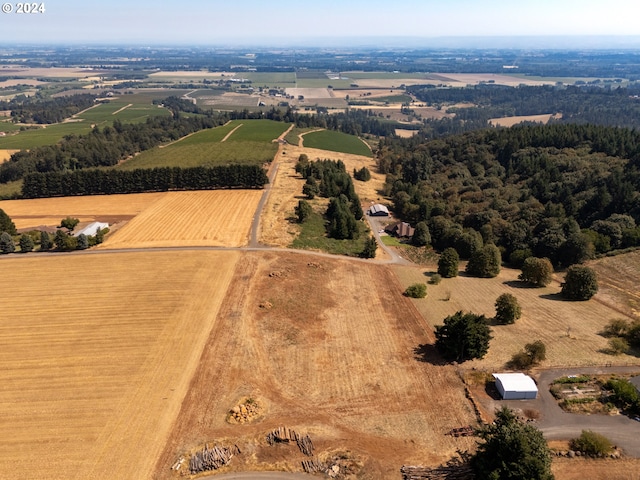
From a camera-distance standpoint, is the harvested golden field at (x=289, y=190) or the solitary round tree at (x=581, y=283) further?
the harvested golden field at (x=289, y=190)

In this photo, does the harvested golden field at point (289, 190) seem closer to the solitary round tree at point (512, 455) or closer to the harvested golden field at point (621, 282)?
the solitary round tree at point (512, 455)

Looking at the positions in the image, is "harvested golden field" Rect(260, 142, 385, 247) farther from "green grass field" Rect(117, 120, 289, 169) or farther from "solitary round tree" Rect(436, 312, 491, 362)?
"solitary round tree" Rect(436, 312, 491, 362)

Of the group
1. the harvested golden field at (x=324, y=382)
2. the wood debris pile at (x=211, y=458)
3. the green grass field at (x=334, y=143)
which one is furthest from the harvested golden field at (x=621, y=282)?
the green grass field at (x=334, y=143)

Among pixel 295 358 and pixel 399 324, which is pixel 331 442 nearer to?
pixel 295 358

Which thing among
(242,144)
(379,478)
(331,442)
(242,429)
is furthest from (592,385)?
(242,144)

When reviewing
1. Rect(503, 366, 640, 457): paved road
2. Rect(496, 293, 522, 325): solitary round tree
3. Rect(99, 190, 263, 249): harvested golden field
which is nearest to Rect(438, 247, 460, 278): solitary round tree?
Rect(496, 293, 522, 325): solitary round tree

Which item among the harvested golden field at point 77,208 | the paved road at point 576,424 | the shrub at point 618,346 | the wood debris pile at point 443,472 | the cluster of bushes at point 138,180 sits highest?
the cluster of bushes at point 138,180
